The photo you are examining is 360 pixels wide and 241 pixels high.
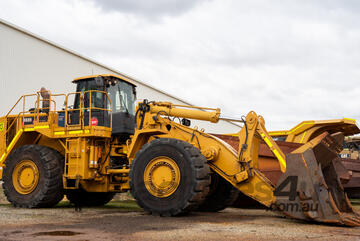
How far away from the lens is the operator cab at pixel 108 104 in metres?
10.2

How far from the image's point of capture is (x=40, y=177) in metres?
10.3

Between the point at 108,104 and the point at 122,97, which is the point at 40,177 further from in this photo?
the point at 122,97

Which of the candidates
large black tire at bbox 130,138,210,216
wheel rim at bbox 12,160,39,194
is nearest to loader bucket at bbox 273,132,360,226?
large black tire at bbox 130,138,210,216

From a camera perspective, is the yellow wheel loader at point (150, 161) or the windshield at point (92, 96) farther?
the windshield at point (92, 96)

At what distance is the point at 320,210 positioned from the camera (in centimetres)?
684

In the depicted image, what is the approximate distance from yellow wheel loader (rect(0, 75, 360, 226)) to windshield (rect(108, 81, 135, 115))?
1.0 inches

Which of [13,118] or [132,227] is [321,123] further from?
[13,118]

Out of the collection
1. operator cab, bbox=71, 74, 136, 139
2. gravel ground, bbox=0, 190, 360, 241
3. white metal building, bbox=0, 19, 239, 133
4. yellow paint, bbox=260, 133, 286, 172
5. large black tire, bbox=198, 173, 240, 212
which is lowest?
gravel ground, bbox=0, 190, 360, 241

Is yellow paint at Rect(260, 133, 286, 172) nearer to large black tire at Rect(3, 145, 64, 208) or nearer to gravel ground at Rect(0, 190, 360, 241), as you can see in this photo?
gravel ground at Rect(0, 190, 360, 241)

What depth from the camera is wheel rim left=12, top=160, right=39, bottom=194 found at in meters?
10.4

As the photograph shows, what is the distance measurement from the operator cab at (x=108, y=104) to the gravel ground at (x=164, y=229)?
2.64m

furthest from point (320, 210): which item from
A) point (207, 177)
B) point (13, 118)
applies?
point (13, 118)

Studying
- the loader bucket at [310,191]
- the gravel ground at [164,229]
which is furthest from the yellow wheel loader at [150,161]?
the gravel ground at [164,229]

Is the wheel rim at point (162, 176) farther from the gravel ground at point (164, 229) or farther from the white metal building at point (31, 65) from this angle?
the white metal building at point (31, 65)
